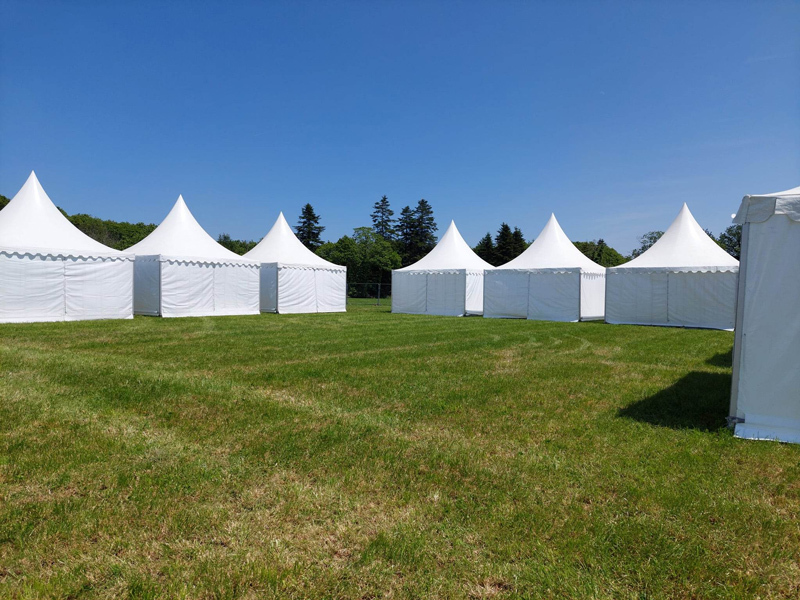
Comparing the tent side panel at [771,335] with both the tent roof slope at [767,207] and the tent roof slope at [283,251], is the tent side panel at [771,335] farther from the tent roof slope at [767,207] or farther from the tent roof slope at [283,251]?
the tent roof slope at [283,251]

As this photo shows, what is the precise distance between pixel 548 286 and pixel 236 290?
1248cm

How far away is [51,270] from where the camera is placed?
46.6ft

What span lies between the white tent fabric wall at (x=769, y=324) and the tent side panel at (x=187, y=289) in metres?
16.6

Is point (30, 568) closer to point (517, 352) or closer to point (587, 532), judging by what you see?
point (587, 532)

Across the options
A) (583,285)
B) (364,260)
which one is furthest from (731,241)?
(583,285)

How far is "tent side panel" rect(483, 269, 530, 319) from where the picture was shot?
20.0 metres

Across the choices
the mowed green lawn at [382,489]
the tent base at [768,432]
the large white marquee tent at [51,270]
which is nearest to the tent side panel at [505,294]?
the mowed green lawn at [382,489]

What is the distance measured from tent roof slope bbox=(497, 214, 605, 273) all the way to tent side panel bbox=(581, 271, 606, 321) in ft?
1.10

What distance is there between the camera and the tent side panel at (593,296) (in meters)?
18.9

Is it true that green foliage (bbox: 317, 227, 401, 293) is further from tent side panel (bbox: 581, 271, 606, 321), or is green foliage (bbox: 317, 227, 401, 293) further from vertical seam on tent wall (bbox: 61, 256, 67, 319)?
vertical seam on tent wall (bbox: 61, 256, 67, 319)

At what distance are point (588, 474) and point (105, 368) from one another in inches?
249

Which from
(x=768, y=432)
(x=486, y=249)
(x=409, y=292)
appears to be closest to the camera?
(x=768, y=432)

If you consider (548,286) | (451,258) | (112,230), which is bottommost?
(548,286)

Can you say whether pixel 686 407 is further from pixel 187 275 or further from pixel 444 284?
pixel 444 284
